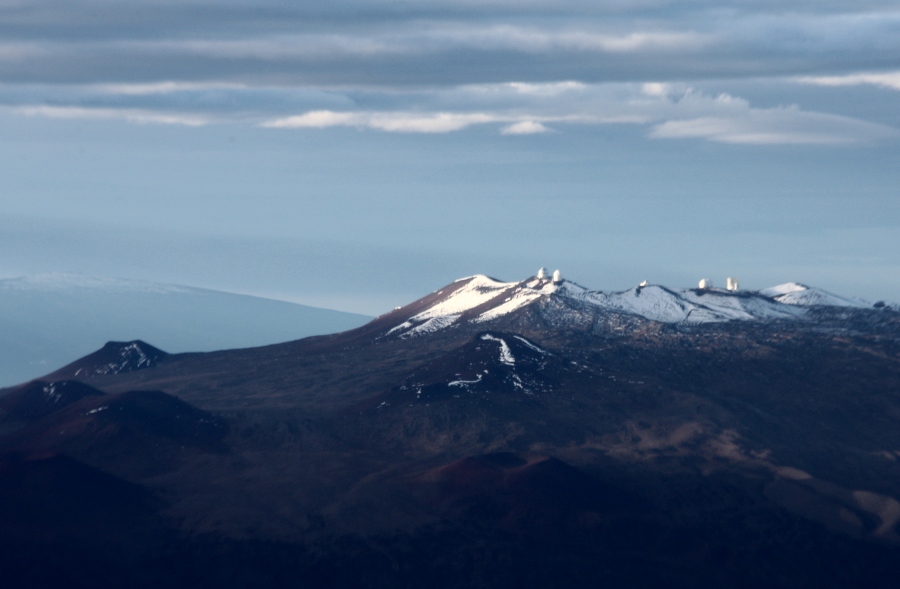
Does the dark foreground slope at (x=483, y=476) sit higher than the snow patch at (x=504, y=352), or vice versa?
the snow patch at (x=504, y=352)

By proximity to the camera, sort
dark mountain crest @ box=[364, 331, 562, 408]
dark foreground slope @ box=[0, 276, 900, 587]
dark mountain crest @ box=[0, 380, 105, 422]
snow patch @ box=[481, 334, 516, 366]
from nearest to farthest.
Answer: dark foreground slope @ box=[0, 276, 900, 587], dark mountain crest @ box=[364, 331, 562, 408], dark mountain crest @ box=[0, 380, 105, 422], snow patch @ box=[481, 334, 516, 366]

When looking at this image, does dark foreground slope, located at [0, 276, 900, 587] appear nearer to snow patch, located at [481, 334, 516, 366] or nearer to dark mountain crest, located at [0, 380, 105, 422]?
snow patch, located at [481, 334, 516, 366]

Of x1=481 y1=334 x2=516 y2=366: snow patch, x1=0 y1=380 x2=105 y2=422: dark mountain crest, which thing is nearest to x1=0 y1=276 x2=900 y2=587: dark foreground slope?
x1=481 y1=334 x2=516 y2=366: snow patch

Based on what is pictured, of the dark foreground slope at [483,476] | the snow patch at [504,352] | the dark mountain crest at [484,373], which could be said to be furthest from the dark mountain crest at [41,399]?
the snow patch at [504,352]

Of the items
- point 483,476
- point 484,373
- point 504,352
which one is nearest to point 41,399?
point 484,373

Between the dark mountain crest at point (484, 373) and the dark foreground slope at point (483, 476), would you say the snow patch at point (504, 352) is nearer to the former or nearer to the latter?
the dark mountain crest at point (484, 373)

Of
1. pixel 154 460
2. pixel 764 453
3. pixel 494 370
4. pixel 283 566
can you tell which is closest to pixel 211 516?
pixel 283 566

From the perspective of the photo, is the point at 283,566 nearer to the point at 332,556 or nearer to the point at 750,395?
the point at 332,556

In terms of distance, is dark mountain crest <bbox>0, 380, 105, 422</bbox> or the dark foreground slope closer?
the dark foreground slope
